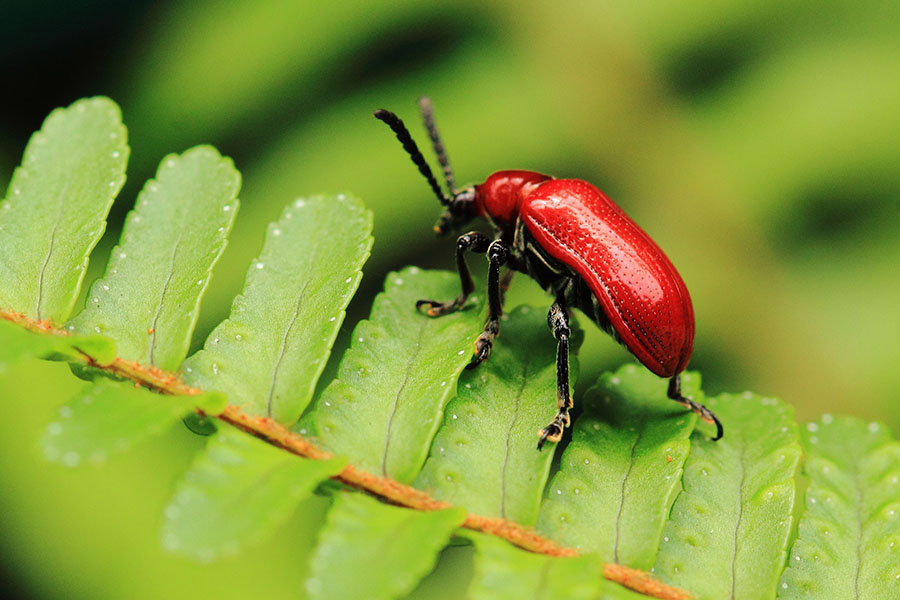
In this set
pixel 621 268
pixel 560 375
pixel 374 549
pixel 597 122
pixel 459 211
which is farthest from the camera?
pixel 597 122

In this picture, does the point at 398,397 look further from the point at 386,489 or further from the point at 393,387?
the point at 386,489

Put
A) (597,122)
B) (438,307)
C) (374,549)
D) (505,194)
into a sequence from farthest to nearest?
1. (597,122)
2. (505,194)
3. (438,307)
4. (374,549)

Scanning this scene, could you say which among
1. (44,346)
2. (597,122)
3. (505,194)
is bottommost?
(44,346)

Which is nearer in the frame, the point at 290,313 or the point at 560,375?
the point at 290,313

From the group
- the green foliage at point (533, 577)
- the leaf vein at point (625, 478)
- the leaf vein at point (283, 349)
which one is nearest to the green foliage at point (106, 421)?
the leaf vein at point (283, 349)

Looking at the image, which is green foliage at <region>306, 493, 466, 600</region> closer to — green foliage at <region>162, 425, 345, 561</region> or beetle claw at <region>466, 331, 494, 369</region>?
green foliage at <region>162, 425, 345, 561</region>

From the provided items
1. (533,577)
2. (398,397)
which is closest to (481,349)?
(398,397)
